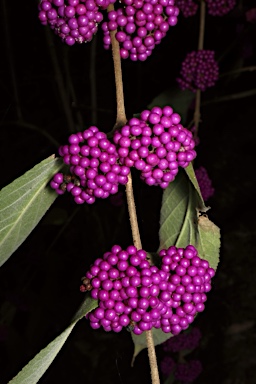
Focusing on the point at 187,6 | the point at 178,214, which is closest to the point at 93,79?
the point at 187,6

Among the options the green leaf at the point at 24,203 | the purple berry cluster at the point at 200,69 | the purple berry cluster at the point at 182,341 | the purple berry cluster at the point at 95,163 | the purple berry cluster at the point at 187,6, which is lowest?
the purple berry cluster at the point at 182,341

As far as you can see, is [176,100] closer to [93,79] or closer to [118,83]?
[93,79]

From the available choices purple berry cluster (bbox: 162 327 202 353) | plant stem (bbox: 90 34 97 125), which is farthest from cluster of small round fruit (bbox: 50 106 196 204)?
plant stem (bbox: 90 34 97 125)

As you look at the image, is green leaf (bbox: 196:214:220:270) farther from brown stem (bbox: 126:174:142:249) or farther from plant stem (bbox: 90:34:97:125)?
plant stem (bbox: 90:34:97:125)

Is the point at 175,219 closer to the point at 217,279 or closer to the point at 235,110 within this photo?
the point at 217,279

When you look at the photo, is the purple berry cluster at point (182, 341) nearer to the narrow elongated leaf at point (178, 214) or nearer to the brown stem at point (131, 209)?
the narrow elongated leaf at point (178, 214)

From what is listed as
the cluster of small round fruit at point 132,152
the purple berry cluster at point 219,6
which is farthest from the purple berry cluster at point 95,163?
the purple berry cluster at point 219,6

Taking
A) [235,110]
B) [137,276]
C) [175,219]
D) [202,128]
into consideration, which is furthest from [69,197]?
[137,276]
